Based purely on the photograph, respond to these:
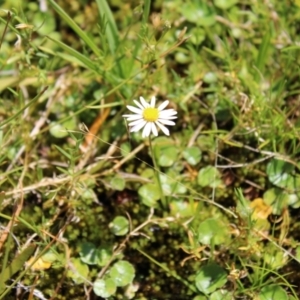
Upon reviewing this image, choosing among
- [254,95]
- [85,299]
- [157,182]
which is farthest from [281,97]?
[85,299]

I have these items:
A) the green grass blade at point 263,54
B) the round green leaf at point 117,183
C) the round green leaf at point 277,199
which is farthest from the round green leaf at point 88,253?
the green grass blade at point 263,54

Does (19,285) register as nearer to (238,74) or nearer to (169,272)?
(169,272)

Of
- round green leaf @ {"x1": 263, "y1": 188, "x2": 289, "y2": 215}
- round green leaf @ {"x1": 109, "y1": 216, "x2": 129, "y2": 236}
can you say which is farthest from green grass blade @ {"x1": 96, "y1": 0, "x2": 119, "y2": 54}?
round green leaf @ {"x1": 263, "y1": 188, "x2": 289, "y2": 215}

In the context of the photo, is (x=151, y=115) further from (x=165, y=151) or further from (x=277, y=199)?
(x=277, y=199)

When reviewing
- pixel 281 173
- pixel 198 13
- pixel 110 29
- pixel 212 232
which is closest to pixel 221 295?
pixel 212 232

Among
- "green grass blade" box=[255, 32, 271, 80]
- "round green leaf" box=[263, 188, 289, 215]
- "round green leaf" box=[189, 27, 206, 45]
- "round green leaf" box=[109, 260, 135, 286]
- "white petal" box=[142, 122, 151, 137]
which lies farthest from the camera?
"round green leaf" box=[189, 27, 206, 45]

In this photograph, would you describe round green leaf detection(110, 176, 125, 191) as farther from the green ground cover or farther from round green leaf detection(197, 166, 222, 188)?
round green leaf detection(197, 166, 222, 188)
